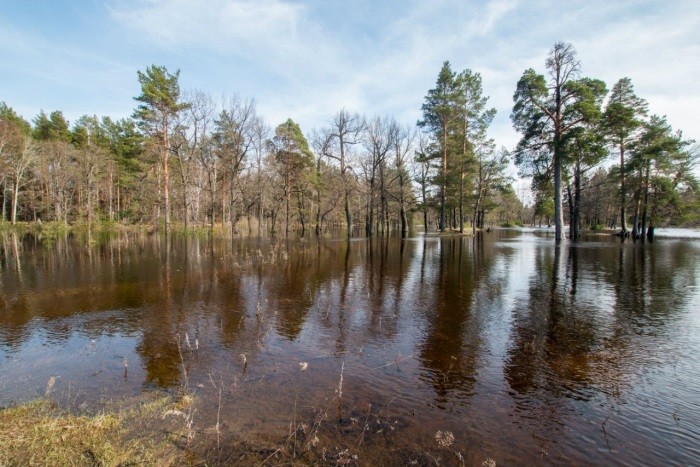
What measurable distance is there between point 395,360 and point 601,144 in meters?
34.4

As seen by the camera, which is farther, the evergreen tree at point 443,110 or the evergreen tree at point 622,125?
the evergreen tree at point 443,110

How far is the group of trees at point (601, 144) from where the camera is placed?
2905 cm

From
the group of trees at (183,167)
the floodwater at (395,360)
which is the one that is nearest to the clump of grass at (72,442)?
the floodwater at (395,360)

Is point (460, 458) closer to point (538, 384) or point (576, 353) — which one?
point (538, 384)

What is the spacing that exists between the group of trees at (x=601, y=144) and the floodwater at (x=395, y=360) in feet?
72.6

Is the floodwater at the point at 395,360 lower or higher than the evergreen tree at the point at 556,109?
lower

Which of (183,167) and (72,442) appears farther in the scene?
(183,167)

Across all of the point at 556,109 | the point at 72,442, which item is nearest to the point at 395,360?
the point at 72,442

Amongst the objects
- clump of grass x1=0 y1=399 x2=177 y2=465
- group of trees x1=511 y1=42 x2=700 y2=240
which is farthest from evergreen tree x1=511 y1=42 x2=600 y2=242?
clump of grass x1=0 y1=399 x2=177 y2=465

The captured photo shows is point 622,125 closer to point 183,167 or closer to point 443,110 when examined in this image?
point 443,110

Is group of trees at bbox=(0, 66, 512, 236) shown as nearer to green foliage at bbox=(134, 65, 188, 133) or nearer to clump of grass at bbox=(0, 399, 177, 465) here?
green foliage at bbox=(134, 65, 188, 133)

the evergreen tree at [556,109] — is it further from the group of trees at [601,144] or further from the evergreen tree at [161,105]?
the evergreen tree at [161,105]

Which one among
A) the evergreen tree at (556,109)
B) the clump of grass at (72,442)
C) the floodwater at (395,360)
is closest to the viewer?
the clump of grass at (72,442)

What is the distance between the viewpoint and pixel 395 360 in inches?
225
